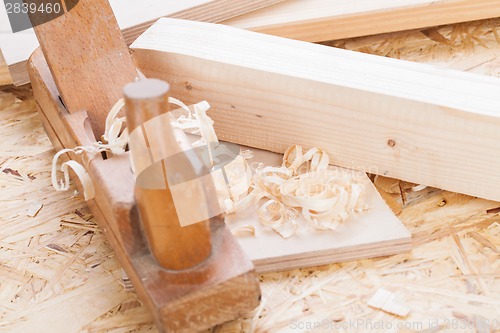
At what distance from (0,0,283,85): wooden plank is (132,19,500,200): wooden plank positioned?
0.67 ft

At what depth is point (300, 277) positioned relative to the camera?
1.13 metres

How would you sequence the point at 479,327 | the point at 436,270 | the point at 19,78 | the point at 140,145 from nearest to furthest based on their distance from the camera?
1. the point at 140,145
2. the point at 479,327
3. the point at 436,270
4. the point at 19,78

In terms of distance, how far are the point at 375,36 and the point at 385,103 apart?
61 cm

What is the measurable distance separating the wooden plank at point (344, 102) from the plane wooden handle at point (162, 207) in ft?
1.19

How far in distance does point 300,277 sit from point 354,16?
802mm

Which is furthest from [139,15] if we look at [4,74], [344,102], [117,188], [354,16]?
[117,188]

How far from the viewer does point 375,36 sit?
5.81ft

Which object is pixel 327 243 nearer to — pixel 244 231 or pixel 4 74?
pixel 244 231

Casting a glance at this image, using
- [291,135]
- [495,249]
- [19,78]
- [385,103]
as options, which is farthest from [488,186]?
[19,78]

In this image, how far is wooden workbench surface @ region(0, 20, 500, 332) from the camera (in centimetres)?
105

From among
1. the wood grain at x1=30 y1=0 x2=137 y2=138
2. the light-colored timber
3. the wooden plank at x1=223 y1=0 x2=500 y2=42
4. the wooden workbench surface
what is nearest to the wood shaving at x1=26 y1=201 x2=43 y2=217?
the wooden workbench surface

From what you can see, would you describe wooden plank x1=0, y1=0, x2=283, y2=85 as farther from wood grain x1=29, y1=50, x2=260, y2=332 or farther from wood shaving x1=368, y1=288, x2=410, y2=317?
wood shaving x1=368, y1=288, x2=410, y2=317

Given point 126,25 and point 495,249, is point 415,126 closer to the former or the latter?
point 495,249

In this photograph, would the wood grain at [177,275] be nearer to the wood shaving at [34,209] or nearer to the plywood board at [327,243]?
the plywood board at [327,243]
